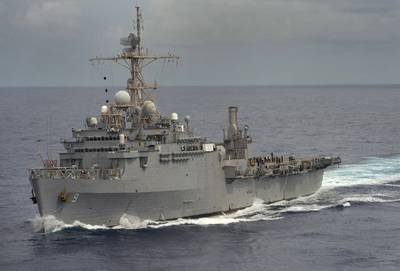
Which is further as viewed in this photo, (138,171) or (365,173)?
(365,173)

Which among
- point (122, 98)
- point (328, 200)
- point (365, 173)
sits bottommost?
point (328, 200)

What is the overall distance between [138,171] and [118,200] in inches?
82.0

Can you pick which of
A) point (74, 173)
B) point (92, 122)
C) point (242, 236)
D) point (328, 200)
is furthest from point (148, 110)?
point (328, 200)

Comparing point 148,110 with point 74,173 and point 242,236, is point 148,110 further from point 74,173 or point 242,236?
point 242,236

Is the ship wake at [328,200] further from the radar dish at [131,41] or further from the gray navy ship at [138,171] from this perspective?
the radar dish at [131,41]

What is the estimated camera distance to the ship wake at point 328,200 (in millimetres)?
42969

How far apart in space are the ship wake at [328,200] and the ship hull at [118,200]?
42 cm

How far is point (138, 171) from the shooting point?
42.8 m

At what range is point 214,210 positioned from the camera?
154ft

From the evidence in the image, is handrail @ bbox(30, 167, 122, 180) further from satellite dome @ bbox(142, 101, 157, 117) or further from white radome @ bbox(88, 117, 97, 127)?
satellite dome @ bbox(142, 101, 157, 117)

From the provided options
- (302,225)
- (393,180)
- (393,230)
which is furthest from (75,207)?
(393,180)


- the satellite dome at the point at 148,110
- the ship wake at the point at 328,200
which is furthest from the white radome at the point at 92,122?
the ship wake at the point at 328,200

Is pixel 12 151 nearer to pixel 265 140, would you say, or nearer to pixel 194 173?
pixel 265 140

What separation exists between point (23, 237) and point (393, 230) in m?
21.7
